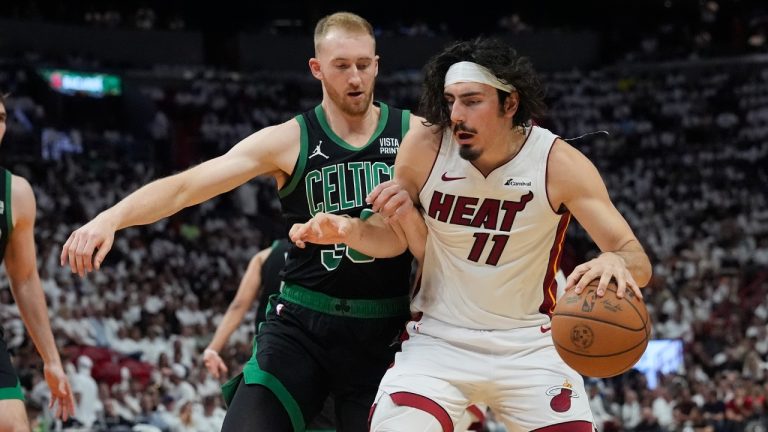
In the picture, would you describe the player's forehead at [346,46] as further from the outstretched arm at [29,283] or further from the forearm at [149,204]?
the outstretched arm at [29,283]

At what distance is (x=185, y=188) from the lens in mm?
4504

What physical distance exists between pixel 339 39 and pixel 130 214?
50.1 inches

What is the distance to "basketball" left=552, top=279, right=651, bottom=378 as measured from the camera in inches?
148

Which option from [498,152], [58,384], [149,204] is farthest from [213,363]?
[498,152]

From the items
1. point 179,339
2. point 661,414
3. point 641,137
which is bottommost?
point 661,414

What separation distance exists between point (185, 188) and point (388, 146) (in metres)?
0.98

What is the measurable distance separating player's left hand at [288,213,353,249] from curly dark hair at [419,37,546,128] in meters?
0.63

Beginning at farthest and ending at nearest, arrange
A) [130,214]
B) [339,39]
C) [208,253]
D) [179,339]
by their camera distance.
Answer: [208,253] < [179,339] < [339,39] < [130,214]

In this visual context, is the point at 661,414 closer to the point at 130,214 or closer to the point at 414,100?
the point at 130,214

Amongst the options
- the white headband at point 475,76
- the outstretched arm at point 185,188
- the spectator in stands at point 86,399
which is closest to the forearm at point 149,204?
the outstretched arm at point 185,188

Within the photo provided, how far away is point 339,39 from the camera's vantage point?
4.85m

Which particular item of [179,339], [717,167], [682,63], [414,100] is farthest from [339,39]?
[682,63]

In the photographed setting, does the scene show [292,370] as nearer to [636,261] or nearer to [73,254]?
[73,254]

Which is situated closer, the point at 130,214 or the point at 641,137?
the point at 130,214
